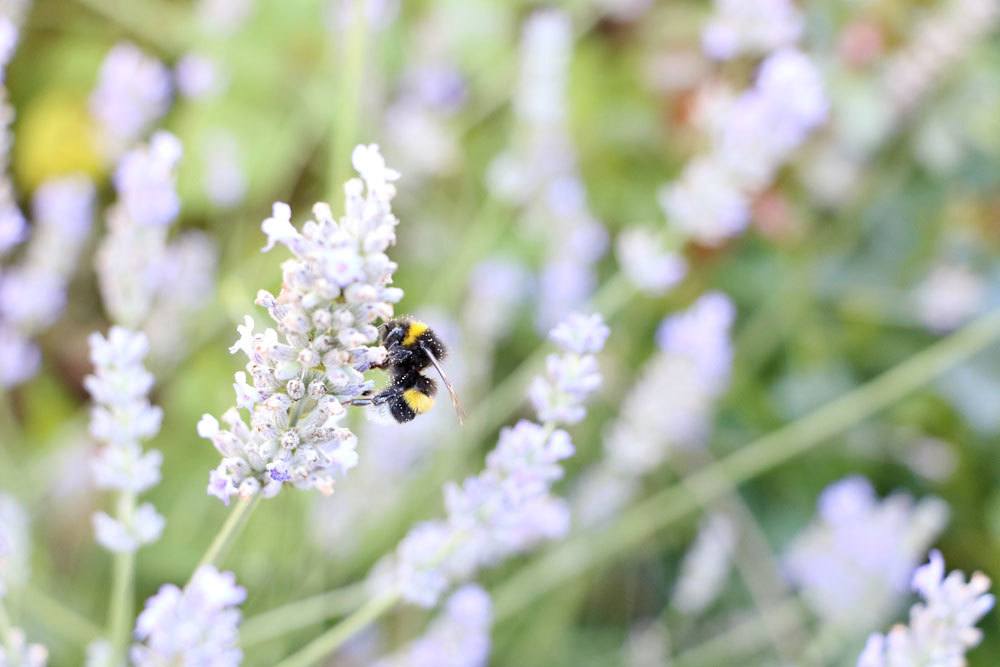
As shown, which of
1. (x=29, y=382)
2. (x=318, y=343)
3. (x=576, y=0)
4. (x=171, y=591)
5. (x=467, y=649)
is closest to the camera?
(x=318, y=343)

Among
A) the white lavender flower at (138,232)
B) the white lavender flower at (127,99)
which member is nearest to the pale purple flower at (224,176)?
the white lavender flower at (127,99)

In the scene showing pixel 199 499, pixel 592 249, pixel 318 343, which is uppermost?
pixel 592 249

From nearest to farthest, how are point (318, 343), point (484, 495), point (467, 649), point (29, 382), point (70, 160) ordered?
1. point (318, 343)
2. point (484, 495)
3. point (467, 649)
4. point (29, 382)
5. point (70, 160)

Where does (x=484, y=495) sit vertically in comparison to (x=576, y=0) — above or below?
below

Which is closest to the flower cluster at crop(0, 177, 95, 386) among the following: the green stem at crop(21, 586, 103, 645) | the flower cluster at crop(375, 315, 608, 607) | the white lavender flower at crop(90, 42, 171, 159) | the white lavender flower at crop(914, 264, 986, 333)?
the white lavender flower at crop(90, 42, 171, 159)

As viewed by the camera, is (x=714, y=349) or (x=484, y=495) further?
(x=714, y=349)

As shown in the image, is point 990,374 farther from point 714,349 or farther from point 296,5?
point 296,5

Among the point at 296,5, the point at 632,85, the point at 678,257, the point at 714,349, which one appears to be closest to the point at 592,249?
the point at 678,257
